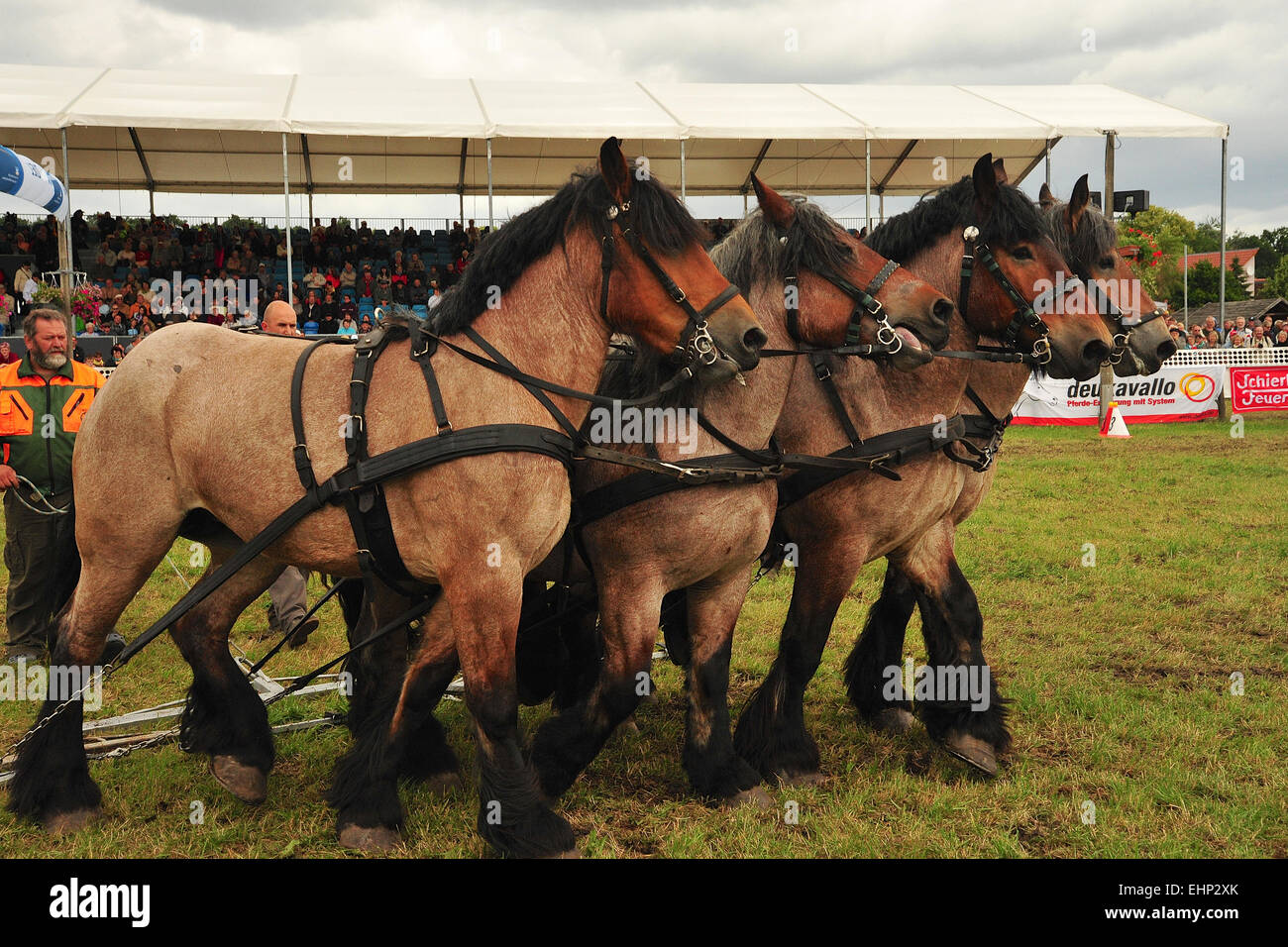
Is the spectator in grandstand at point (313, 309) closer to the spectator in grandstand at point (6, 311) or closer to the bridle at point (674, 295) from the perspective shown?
the spectator in grandstand at point (6, 311)

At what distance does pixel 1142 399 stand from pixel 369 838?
59.9ft

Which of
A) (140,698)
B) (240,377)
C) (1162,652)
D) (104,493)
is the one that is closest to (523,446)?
(240,377)

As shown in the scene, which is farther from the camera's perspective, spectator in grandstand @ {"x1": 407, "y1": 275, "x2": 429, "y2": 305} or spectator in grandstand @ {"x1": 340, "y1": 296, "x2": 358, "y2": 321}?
spectator in grandstand @ {"x1": 407, "y1": 275, "x2": 429, "y2": 305}

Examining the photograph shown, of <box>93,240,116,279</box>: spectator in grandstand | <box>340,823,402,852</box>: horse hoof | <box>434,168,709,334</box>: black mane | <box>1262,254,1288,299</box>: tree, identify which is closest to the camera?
<box>434,168,709,334</box>: black mane

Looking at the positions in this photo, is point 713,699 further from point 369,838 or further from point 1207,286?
point 1207,286

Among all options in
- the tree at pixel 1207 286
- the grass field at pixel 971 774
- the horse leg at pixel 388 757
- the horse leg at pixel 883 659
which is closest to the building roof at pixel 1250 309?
the tree at pixel 1207 286

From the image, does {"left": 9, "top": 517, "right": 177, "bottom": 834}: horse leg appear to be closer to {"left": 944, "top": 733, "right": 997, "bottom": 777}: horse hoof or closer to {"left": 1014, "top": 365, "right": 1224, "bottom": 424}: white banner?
{"left": 944, "top": 733, "right": 997, "bottom": 777}: horse hoof

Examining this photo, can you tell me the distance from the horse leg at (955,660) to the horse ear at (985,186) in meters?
1.53

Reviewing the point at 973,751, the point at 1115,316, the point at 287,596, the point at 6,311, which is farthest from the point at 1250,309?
the point at 287,596

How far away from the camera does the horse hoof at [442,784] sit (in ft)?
13.3

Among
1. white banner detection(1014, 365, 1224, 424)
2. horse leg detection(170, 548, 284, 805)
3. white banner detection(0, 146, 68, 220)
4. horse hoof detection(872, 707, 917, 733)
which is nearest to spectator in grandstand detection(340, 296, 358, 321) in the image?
white banner detection(0, 146, 68, 220)

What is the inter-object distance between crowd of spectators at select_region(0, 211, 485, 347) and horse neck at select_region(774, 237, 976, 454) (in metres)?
14.0

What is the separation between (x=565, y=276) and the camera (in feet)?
11.3

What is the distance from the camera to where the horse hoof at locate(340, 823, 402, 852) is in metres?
3.59
